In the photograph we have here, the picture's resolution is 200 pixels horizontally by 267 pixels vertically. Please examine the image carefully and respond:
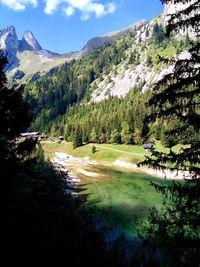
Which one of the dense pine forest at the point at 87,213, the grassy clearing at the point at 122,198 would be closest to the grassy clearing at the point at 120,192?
the grassy clearing at the point at 122,198

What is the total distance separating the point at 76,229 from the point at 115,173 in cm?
8515

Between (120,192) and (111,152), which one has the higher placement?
(111,152)

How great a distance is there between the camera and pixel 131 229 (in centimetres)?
4953

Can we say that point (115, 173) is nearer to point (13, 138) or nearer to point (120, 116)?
point (120, 116)

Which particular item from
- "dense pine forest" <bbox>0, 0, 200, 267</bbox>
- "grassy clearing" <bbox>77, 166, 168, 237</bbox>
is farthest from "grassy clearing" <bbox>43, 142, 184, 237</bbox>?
"dense pine forest" <bbox>0, 0, 200, 267</bbox>

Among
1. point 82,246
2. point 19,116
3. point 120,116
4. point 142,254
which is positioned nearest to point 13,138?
point 19,116

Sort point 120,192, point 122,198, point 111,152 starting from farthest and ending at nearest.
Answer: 1. point 111,152
2. point 120,192
3. point 122,198

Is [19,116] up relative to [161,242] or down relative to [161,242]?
up

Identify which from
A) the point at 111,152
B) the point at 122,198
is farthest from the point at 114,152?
the point at 122,198

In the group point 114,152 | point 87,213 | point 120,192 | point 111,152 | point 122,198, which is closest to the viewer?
point 87,213

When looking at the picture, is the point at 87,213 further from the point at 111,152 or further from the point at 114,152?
the point at 111,152

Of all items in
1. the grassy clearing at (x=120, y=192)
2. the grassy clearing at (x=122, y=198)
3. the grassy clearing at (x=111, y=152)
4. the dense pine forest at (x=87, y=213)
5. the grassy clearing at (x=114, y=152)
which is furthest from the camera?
the grassy clearing at (x=111, y=152)

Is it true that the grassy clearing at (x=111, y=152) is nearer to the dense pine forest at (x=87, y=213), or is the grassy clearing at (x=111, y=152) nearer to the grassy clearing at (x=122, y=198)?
the grassy clearing at (x=122, y=198)

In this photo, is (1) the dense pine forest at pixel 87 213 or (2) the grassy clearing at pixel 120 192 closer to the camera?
(1) the dense pine forest at pixel 87 213
